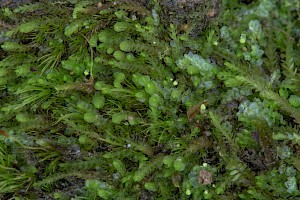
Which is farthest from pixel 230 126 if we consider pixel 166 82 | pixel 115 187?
pixel 115 187

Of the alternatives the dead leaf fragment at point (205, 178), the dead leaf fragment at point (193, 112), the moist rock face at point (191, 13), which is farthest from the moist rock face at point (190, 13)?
the dead leaf fragment at point (205, 178)

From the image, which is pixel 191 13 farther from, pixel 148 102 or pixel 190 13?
pixel 148 102

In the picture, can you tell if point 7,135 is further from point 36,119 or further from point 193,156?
point 193,156

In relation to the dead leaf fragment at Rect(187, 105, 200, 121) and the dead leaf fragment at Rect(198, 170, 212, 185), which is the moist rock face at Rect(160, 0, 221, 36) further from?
the dead leaf fragment at Rect(198, 170, 212, 185)

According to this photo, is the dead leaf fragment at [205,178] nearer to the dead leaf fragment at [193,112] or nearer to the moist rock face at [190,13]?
the dead leaf fragment at [193,112]

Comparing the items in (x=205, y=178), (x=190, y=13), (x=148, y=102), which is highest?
(x=190, y=13)

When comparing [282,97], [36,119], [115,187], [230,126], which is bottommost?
[115,187]

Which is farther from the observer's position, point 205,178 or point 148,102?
point 148,102

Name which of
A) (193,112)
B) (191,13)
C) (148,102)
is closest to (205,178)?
(193,112)
